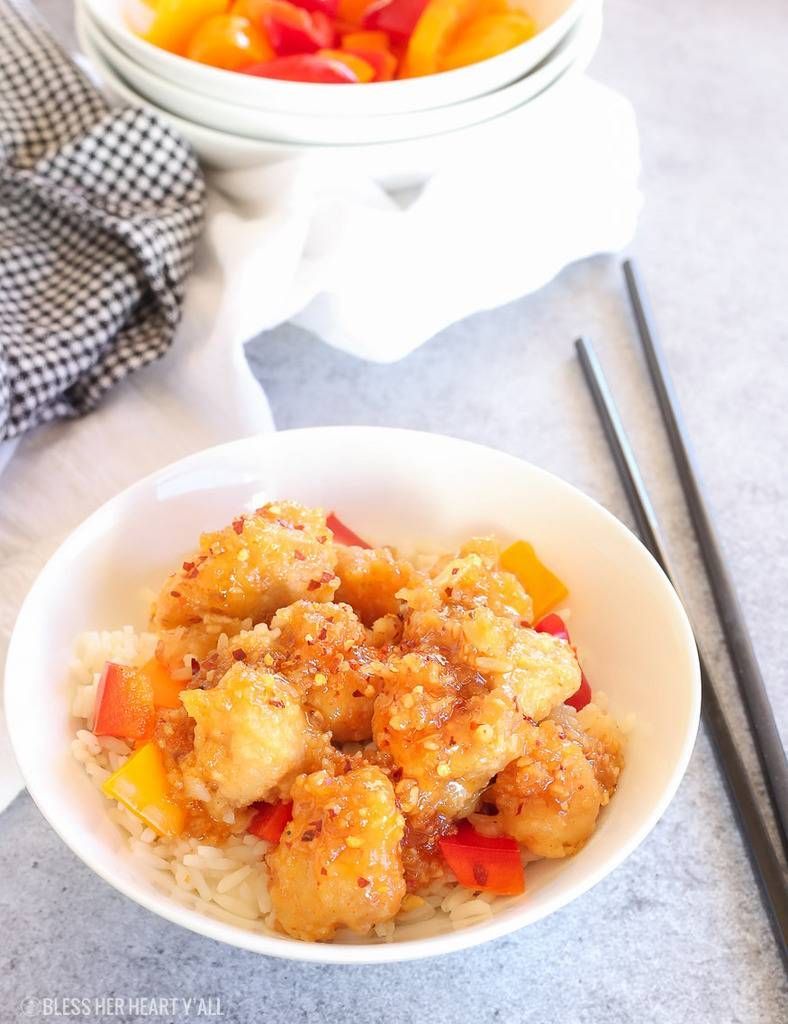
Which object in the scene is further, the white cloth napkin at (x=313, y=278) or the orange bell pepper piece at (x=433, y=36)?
the orange bell pepper piece at (x=433, y=36)

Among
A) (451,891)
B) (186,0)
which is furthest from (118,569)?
(186,0)

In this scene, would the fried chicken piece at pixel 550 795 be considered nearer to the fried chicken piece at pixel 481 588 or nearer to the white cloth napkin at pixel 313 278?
the fried chicken piece at pixel 481 588

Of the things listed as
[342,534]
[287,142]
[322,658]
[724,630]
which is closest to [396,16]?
[287,142]

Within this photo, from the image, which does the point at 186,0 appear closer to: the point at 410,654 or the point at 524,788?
the point at 410,654

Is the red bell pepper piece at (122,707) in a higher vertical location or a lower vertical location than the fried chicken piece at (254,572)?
lower

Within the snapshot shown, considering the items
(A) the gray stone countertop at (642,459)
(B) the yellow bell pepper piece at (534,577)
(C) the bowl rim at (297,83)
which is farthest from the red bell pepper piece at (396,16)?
(B) the yellow bell pepper piece at (534,577)

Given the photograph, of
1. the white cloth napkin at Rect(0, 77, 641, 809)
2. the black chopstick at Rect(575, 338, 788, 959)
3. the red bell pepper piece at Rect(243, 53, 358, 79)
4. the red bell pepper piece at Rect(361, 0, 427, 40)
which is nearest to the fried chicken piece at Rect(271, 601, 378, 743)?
the black chopstick at Rect(575, 338, 788, 959)
